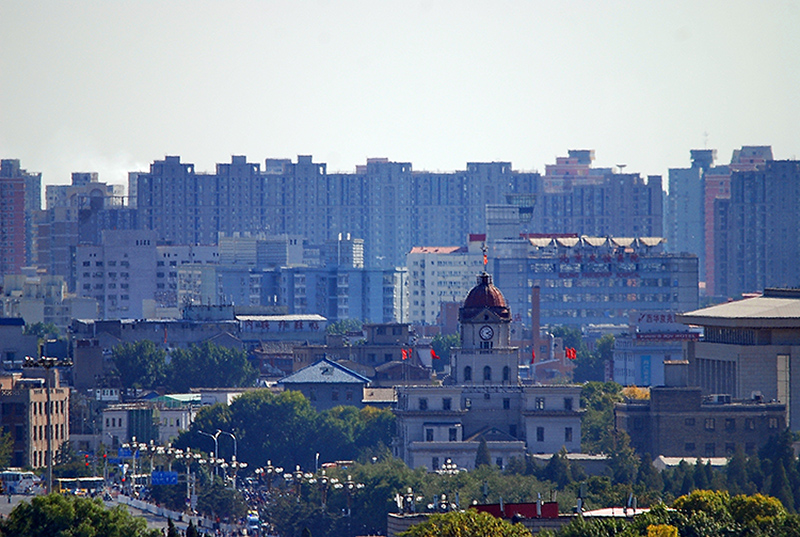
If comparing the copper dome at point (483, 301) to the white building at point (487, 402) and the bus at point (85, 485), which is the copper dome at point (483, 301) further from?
the bus at point (85, 485)

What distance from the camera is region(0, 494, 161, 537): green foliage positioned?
99.6 meters

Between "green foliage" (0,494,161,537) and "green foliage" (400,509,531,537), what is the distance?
13602 millimetres

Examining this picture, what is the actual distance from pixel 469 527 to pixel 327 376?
106237mm

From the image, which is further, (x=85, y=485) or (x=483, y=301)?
(x=483, y=301)

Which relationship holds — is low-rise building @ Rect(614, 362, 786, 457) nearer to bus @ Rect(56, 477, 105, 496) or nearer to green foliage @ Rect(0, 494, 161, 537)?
bus @ Rect(56, 477, 105, 496)

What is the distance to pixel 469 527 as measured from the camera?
91.1 m

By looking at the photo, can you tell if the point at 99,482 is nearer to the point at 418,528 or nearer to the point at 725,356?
the point at 725,356

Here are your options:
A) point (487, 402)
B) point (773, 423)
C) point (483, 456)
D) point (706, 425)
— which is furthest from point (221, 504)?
point (773, 423)

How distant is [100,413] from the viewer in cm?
19100

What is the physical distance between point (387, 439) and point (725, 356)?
25.3 metres

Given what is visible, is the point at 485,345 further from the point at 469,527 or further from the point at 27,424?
the point at 469,527

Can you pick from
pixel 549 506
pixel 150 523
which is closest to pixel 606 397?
pixel 150 523

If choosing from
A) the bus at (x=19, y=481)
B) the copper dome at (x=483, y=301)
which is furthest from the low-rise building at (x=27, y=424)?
the copper dome at (x=483, y=301)

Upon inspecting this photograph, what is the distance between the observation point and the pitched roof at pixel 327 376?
644 ft
